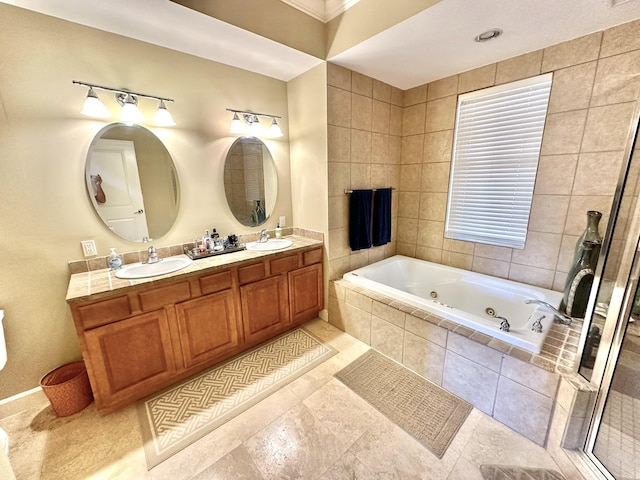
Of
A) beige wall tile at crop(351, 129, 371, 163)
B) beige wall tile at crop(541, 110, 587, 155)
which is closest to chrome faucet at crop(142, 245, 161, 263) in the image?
beige wall tile at crop(351, 129, 371, 163)

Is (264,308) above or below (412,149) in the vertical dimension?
below

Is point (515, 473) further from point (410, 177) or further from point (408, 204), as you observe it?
point (410, 177)

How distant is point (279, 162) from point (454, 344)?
2247 millimetres

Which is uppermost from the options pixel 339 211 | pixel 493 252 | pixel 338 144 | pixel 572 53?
pixel 572 53

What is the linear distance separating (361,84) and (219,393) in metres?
2.85

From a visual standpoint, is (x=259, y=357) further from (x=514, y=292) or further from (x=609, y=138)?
(x=609, y=138)

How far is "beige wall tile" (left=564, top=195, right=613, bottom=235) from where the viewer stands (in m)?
1.85

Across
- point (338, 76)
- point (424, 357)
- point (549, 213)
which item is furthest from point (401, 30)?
point (424, 357)

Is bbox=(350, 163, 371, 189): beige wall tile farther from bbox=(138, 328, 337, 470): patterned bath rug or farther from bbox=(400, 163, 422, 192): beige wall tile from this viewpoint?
bbox=(138, 328, 337, 470): patterned bath rug

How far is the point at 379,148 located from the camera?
8.93 feet

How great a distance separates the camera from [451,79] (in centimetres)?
246

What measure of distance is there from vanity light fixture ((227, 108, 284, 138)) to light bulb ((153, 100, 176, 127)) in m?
0.51

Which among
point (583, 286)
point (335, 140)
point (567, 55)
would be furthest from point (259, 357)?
point (567, 55)

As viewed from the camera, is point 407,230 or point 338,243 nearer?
point 338,243
